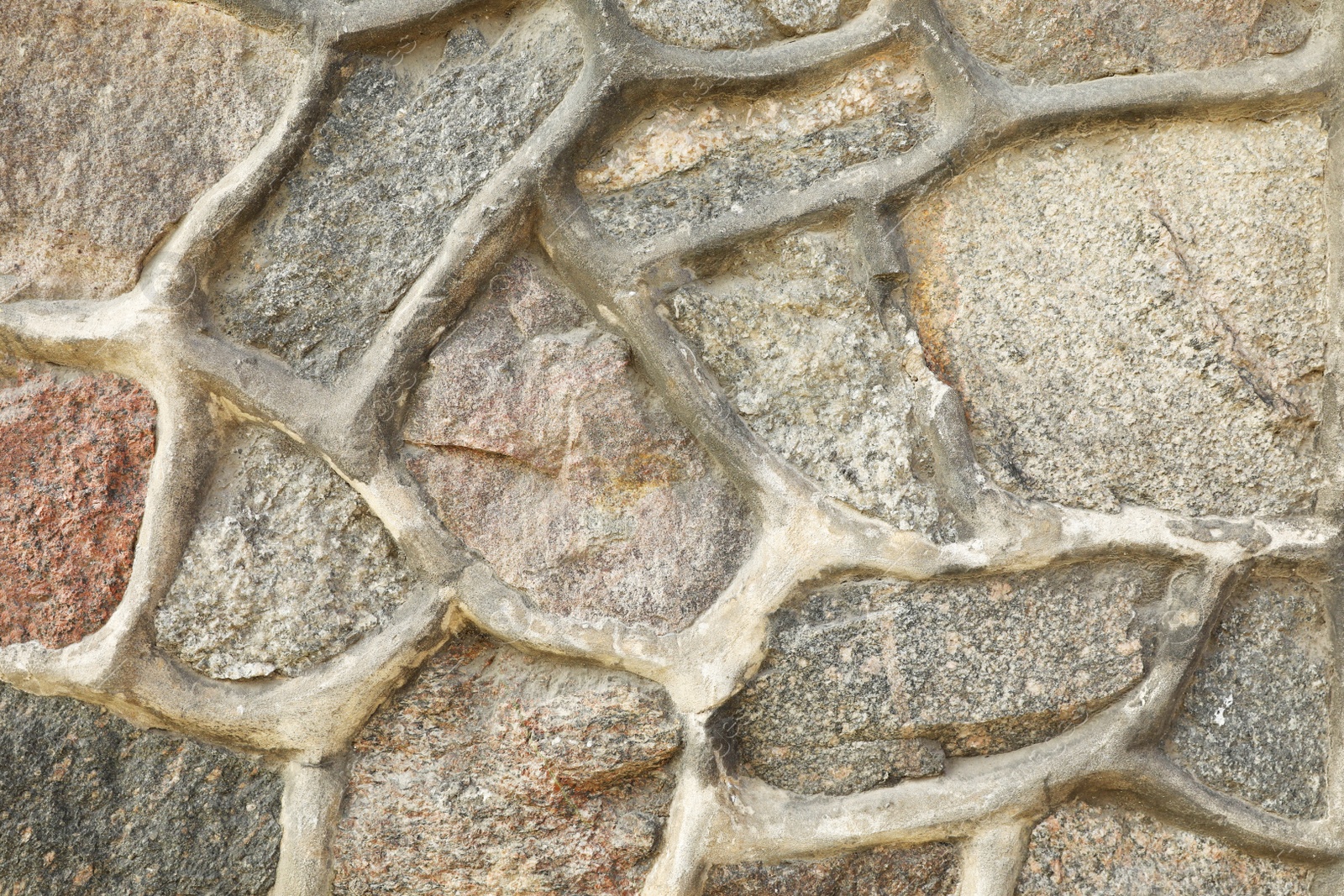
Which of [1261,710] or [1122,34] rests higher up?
[1122,34]

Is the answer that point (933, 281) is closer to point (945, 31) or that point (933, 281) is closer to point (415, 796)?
point (945, 31)

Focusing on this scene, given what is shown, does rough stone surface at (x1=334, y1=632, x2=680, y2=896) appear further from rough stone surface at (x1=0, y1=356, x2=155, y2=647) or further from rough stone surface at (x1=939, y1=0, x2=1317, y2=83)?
rough stone surface at (x1=939, y1=0, x2=1317, y2=83)

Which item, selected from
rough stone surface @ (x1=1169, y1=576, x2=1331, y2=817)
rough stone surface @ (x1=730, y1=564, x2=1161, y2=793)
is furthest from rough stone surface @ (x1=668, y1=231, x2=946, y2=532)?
rough stone surface @ (x1=1169, y1=576, x2=1331, y2=817)

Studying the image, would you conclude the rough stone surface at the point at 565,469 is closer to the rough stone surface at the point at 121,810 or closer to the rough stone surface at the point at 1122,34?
the rough stone surface at the point at 121,810

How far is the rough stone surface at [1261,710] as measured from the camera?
1.02 metres

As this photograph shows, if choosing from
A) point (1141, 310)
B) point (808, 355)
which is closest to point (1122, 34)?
point (1141, 310)

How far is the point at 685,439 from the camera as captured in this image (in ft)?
3.33

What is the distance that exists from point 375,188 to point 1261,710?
3.22 feet

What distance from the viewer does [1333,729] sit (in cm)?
102

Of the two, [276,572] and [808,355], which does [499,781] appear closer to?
[276,572]

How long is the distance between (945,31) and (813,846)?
78 centimetres

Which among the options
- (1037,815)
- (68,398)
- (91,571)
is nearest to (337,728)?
(91,571)

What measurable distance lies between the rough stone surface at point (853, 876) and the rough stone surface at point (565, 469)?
0.81ft

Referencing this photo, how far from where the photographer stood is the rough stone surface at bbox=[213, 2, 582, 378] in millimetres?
986
